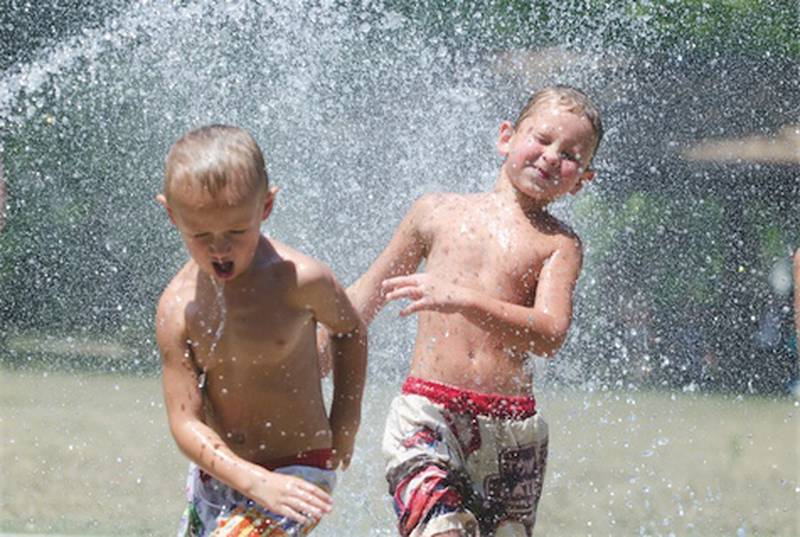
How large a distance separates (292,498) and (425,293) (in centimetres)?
62

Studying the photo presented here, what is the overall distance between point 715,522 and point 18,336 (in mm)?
7742

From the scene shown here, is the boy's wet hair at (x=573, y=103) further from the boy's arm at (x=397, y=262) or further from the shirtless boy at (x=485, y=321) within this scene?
the boy's arm at (x=397, y=262)

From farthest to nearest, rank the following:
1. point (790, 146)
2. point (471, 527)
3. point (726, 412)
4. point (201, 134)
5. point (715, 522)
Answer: point (790, 146) → point (726, 412) → point (715, 522) → point (471, 527) → point (201, 134)

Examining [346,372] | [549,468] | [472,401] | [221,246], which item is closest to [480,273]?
[472,401]

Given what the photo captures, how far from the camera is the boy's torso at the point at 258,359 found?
269 centimetres

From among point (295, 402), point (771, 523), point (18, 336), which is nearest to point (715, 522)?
point (771, 523)

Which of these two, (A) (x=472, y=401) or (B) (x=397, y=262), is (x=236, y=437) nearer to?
(A) (x=472, y=401)

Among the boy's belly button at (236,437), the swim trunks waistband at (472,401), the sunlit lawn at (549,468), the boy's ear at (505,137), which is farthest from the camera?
the sunlit lawn at (549,468)

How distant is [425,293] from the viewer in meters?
2.97

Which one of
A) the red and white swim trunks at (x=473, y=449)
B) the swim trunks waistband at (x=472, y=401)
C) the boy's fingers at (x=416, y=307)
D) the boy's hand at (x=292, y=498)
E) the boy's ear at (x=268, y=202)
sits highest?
the boy's ear at (x=268, y=202)

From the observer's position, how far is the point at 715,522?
18.1 ft

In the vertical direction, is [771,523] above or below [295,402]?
below

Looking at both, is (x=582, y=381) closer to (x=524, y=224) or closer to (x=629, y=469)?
(x=629, y=469)

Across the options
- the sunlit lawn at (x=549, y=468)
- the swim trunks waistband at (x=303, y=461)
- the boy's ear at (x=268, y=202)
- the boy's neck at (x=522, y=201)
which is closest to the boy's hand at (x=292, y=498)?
the swim trunks waistband at (x=303, y=461)
